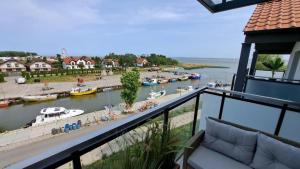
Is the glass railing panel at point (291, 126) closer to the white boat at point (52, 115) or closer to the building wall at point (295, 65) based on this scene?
the building wall at point (295, 65)

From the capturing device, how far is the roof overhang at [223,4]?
2131mm

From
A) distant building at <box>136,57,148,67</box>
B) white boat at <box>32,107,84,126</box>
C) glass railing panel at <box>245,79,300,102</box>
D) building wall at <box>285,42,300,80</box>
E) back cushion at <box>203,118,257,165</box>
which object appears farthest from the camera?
distant building at <box>136,57,148,67</box>

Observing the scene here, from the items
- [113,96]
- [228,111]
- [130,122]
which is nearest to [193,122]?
[228,111]

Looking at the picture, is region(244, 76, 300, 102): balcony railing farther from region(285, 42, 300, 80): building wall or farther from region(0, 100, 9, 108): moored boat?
region(0, 100, 9, 108): moored boat

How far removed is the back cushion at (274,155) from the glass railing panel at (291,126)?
25.4 inches

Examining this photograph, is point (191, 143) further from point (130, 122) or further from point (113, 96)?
point (113, 96)

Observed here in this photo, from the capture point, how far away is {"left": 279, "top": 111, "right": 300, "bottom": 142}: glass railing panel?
1847 millimetres

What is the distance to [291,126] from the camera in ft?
6.24

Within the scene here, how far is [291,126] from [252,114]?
17.8 inches

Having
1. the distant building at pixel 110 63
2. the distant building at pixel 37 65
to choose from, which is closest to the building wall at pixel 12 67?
the distant building at pixel 37 65

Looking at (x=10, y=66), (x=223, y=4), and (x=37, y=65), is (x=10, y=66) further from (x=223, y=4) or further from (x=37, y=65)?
(x=223, y=4)

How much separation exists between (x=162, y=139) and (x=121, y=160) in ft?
1.14

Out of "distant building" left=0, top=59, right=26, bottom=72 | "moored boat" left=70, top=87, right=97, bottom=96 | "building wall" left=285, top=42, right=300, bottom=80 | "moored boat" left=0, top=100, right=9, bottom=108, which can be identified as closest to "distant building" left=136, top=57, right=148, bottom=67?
"distant building" left=0, top=59, right=26, bottom=72

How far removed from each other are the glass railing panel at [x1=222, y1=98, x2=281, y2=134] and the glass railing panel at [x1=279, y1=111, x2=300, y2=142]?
0.10m
